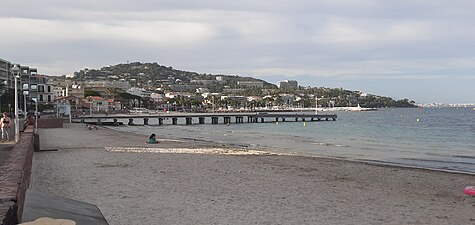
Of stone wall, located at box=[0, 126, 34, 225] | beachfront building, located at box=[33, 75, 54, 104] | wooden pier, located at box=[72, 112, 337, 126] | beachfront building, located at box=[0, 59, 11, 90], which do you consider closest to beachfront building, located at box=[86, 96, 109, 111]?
beachfront building, located at box=[33, 75, 54, 104]

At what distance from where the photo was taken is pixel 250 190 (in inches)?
449

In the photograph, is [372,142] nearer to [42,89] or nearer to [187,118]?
[187,118]

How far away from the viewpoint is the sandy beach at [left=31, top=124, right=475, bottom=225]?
8.66 m

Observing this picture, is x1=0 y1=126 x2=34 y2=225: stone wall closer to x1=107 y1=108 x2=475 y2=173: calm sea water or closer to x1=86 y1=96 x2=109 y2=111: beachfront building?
x1=107 y1=108 x2=475 y2=173: calm sea water

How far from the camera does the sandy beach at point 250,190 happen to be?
Answer: 8.66 m

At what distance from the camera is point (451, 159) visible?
2333cm

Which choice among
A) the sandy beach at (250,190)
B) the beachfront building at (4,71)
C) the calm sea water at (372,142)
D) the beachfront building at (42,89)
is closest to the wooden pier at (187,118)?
the calm sea water at (372,142)

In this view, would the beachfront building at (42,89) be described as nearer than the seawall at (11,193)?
No

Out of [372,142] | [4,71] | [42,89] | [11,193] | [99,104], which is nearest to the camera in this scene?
[11,193]

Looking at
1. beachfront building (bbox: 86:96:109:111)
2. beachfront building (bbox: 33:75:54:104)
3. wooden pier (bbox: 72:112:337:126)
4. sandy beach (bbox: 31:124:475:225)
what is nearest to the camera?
sandy beach (bbox: 31:124:475:225)

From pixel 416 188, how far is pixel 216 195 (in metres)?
5.95

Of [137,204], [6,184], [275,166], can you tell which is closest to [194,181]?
[137,204]

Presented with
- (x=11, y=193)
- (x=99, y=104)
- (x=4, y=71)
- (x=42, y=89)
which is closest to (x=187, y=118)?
(x=4, y=71)

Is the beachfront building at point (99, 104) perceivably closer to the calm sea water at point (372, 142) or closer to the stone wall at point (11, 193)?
the calm sea water at point (372, 142)
